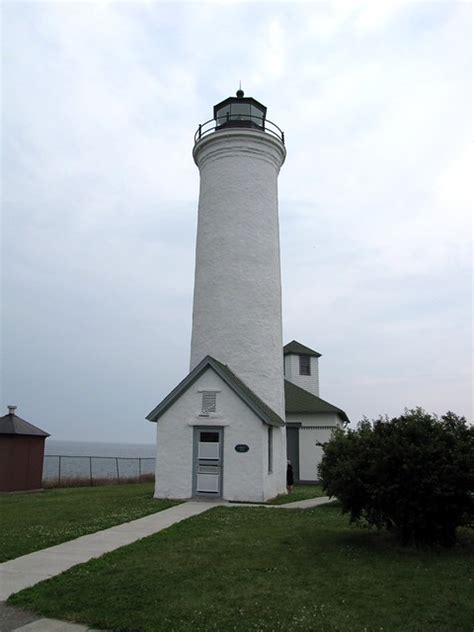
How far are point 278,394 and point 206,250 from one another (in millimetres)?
6005

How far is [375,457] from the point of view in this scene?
9734 millimetres

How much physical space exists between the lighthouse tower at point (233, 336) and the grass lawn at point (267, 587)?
6.78 m

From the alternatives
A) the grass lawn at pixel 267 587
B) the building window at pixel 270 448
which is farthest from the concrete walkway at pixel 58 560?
the building window at pixel 270 448

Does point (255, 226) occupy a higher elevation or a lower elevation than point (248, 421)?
higher

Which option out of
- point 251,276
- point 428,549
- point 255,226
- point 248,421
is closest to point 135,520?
point 248,421

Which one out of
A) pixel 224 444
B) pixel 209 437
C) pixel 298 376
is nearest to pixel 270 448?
pixel 224 444

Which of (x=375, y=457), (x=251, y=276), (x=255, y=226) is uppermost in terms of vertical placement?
(x=255, y=226)

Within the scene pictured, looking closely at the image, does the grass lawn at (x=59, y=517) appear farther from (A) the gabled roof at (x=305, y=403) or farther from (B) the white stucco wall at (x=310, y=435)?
(A) the gabled roof at (x=305, y=403)

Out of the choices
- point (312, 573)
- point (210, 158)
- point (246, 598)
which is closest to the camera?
point (246, 598)

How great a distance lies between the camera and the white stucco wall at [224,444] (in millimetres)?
16953

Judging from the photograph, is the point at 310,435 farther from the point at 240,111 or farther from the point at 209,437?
the point at 240,111

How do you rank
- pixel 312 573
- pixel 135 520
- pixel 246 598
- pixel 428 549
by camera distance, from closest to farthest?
pixel 246 598 → pixel 312 573 → pixel 428 549 → pixel 135 520

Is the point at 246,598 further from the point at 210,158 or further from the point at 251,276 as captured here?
the point at 210,158

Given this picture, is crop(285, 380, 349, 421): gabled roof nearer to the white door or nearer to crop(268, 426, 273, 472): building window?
crop(268, 426, 273, 472): building window
